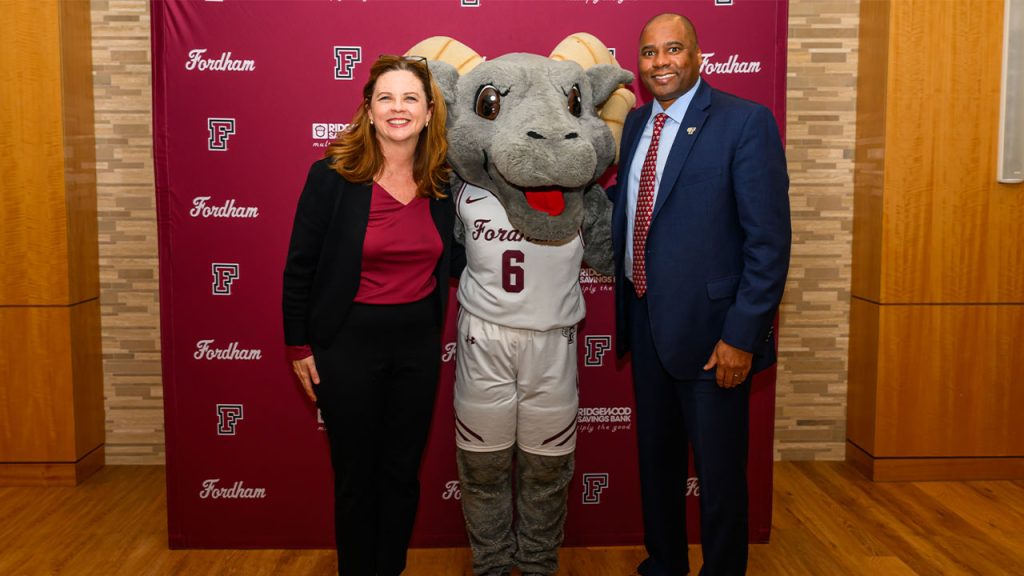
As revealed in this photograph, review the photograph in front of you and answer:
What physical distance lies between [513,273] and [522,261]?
45 mm

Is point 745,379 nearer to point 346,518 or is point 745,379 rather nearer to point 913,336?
point 346,518

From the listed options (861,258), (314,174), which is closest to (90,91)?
(314,174)

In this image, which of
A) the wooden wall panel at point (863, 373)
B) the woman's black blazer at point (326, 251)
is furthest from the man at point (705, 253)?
the wooden wall panel at point (863, 373)

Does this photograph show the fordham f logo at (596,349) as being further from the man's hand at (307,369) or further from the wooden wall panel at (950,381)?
the wooden wall panel at (950,381)

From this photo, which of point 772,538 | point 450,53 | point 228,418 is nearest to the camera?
point 450,53

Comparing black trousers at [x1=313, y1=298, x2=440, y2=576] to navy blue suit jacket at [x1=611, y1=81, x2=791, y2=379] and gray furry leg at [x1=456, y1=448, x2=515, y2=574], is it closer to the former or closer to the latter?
gray furry leg at [x1=456, y1=448, x2=515, y2=574]

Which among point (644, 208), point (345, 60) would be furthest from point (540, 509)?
point (345, 60)

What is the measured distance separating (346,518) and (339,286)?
67 cm

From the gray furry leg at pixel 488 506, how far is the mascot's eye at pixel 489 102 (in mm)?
1009

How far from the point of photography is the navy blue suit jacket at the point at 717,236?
2113 millimetres

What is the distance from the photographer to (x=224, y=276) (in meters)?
2.84

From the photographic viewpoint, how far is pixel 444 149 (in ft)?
7.46

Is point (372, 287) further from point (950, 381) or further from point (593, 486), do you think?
point (950, 381)

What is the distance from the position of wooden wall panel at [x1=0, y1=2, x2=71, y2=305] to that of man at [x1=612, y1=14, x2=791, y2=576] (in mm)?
2405
